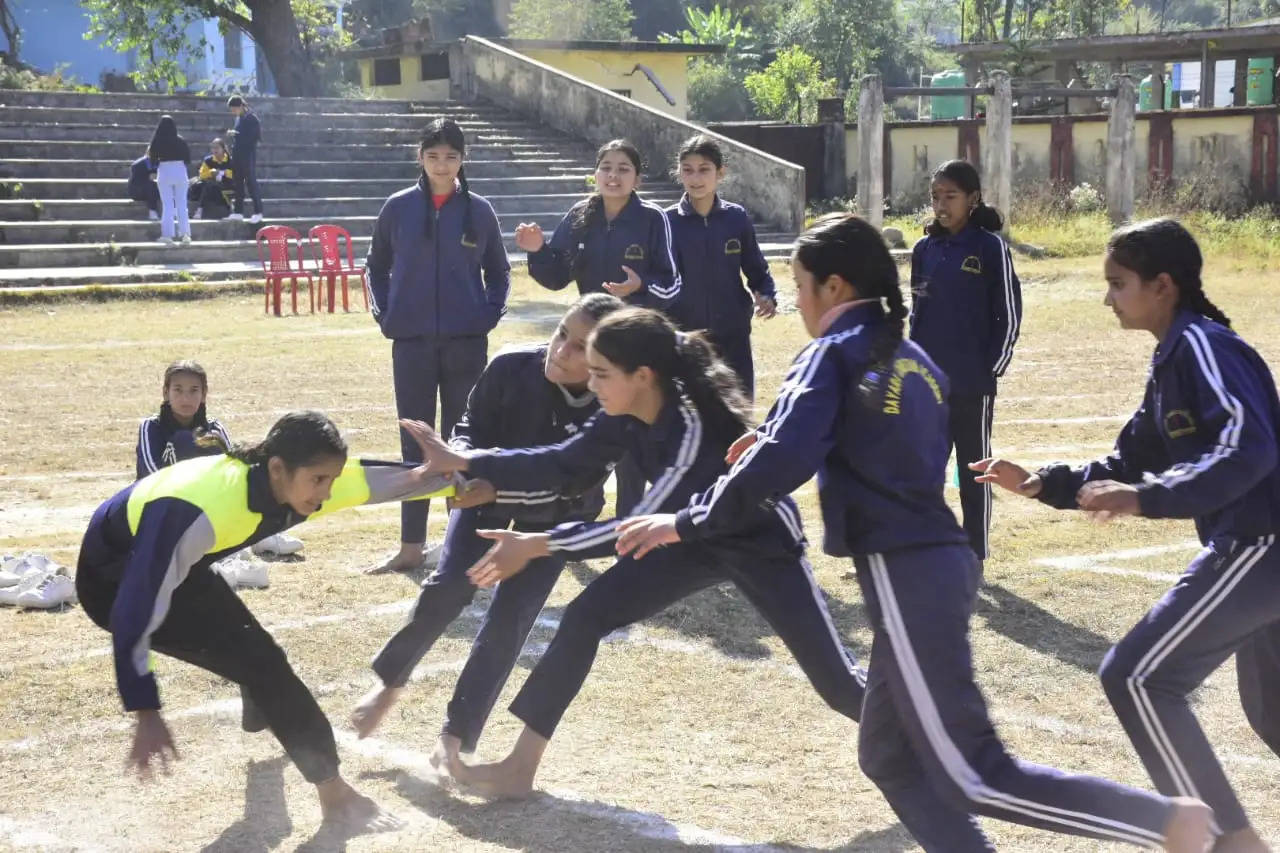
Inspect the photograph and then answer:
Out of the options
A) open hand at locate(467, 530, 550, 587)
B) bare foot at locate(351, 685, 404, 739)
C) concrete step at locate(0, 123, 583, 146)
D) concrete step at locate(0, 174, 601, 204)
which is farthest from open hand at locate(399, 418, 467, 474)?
concrete step at locate(0, 123, 583, 146)

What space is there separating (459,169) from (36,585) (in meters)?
2.81

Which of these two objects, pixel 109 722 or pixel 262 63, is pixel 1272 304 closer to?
pixel 109 722

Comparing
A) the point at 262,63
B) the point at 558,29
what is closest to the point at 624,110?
the point at 262,63

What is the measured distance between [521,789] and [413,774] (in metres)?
0.49

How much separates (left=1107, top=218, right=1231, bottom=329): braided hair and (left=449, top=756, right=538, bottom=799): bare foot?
232 centimetres

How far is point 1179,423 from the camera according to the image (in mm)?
3951

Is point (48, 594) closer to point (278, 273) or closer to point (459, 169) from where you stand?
point (459, 169)

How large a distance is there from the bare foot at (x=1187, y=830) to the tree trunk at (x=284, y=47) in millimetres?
32982

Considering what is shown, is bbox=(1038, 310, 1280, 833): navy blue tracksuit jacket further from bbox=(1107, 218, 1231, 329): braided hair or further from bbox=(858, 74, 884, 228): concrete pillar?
bbox=(858, 74, 884, 228): concrete pillar

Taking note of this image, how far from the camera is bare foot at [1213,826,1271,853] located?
3951 mm

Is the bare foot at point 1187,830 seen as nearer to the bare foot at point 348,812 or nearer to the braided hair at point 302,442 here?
the bare foot at point 348,812

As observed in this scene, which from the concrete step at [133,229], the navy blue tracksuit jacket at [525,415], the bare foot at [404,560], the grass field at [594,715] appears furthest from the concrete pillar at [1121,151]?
the navy blue tracksuit jacket at [525,415]

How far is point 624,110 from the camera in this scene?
2825cm

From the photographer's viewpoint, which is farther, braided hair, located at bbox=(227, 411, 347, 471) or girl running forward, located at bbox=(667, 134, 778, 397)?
girl running forward, located at bbox=(667, 134, 778, 397)
